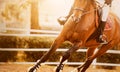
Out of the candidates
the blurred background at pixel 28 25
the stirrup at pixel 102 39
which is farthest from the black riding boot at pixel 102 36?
the blurred background at pixel 28 25

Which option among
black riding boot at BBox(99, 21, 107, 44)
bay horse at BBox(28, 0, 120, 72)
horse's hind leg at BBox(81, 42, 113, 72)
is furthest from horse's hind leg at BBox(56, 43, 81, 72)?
horse's hind leg at BBox(81, 42, 113, 72)

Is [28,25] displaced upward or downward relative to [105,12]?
downward

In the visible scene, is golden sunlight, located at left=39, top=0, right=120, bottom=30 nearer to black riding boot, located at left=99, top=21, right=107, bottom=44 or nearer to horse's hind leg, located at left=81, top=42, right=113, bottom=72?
horse's hind leg, located at left=81, top=42, right=113, bottom=72

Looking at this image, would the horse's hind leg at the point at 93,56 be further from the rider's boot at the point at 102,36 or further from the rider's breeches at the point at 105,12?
the rider's breeches at the point at 105,12

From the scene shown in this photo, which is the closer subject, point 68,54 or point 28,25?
point 68,54

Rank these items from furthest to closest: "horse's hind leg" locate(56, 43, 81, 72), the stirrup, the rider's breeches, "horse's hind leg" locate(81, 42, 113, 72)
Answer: "horse's hind leg" locate(81, 42, 113, 72) → the stirrup → the rider's breeches → "horse's hind leg" locate(56, 43, 81, 72)

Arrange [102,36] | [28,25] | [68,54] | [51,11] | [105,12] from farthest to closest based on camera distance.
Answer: [28,25]
[51,11]
[102,36]
[105,12]
[68,54]

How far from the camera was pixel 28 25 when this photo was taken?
619 centimetres

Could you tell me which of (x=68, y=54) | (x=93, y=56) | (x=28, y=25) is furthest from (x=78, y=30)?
(x=28, y=25)

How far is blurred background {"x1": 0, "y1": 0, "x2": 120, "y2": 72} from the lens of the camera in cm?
599

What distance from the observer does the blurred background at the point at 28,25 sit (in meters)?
5.99

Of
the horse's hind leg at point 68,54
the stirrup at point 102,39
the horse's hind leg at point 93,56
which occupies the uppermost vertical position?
the stirrup at point 102,39

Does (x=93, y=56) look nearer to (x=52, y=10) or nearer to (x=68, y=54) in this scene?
(x=68, y=54)

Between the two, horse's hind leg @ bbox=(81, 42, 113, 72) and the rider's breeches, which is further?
horse's hind leg @ bbox=(81, 42, 113, 72)
